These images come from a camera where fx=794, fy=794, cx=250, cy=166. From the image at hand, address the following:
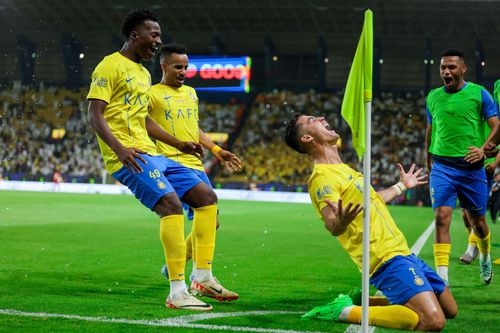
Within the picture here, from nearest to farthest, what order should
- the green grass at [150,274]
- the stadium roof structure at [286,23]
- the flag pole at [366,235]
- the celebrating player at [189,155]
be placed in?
the flag pole at [366,235]
the green grass at [150,274]
the celebrating player at [189,155]
the stadium roof structure at [286,23]

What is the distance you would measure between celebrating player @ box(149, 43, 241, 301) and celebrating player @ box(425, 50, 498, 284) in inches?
82.4

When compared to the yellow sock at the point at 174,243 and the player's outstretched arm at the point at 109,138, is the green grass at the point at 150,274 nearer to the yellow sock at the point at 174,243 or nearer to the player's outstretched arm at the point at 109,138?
the yellow sock at the point at 174,243

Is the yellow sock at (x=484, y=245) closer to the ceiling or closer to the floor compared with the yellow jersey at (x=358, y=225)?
closer to the floor

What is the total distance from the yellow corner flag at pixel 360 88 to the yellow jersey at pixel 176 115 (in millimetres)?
2604

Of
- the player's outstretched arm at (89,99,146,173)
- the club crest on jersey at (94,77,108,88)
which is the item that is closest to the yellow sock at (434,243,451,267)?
the player's outstretched arm at (89,99,146,173)

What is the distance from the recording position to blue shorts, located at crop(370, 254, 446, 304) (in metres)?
4.91

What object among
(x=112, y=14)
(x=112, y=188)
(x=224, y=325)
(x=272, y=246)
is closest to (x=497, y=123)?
(x=224, y=325)

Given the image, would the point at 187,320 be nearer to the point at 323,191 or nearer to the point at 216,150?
the point at 323,191

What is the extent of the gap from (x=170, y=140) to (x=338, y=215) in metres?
2.39

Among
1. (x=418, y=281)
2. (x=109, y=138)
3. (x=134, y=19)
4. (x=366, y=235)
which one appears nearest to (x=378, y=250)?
(x=418, y=281)

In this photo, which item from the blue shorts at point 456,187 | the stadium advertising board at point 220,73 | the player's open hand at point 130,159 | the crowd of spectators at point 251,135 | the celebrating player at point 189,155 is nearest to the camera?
the player's open hand at point 130,159

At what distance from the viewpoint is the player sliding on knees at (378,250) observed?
485 centimetres

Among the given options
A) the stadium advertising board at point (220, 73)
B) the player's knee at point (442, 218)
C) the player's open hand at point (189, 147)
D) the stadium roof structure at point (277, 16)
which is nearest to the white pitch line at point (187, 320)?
the player's open hand at point (189, 147)

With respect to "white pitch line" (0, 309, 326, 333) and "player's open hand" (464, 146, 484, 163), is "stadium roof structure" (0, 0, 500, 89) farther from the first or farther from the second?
"white pitch line" (0, 309, 326, 333)
